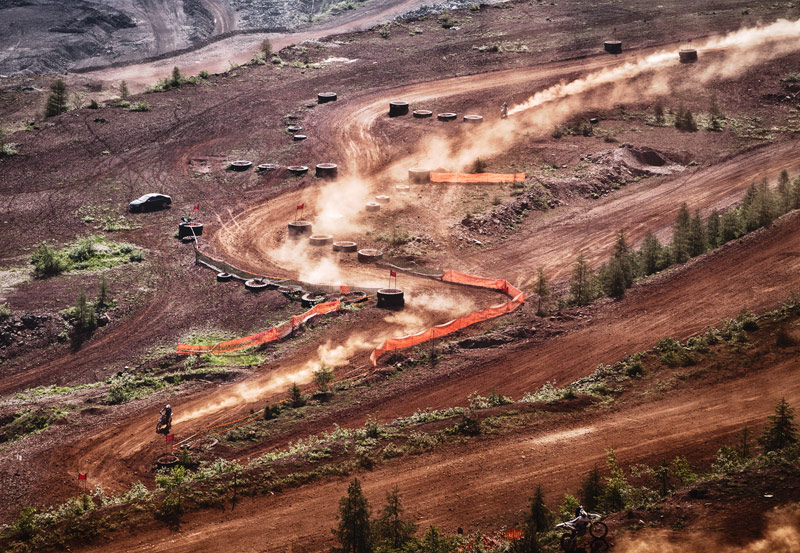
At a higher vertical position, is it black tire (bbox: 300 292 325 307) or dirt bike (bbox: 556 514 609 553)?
dirt bike (bbox: 556 514 609 553)

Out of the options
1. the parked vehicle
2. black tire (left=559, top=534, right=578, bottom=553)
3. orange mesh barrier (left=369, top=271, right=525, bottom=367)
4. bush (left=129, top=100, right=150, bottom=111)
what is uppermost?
bush (left=129, top=100, right=150, bottom=111)

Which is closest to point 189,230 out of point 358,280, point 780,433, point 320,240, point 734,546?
point 320,240

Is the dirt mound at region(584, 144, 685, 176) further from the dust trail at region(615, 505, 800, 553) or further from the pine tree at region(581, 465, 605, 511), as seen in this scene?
the dust trail at region(615, 505, 800, 553)

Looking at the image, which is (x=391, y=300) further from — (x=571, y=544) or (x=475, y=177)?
(x=571, y=544)

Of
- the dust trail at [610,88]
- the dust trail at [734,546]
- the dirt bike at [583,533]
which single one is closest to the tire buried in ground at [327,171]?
the dust trail at [610,88]

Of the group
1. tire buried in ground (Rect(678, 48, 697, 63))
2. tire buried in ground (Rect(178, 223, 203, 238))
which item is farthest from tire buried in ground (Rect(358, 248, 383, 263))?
tire buried in ground (Rect(678, 48, 697, 63))

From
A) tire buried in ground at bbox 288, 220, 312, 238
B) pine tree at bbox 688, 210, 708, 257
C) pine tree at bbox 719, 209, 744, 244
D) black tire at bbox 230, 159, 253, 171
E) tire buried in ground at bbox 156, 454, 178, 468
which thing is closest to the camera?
tire buried in ground at bbox 156, 454, 178, 468

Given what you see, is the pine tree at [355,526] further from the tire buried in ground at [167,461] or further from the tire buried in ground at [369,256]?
the tire buried in ground at [369,256]
